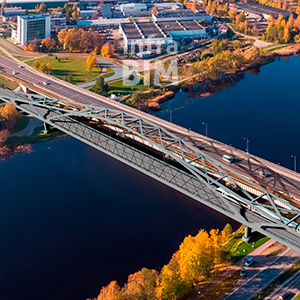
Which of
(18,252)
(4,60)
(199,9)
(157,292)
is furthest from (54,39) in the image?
(157,292)

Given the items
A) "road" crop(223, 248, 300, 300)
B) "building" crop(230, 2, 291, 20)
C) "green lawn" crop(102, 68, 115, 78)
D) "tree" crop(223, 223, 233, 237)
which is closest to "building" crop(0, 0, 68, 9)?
"building" crop(230, 2, 291, 20)

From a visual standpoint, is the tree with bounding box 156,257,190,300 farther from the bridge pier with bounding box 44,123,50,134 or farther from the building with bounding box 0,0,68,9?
the building with bounding box 0,0,68,9

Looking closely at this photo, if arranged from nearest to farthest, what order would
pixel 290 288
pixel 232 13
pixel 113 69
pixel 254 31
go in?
pixel 290 288
pixel 113 69
pixel 254 31
pixel 232 13

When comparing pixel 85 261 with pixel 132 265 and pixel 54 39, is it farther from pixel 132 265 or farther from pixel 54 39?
pixel 54 39

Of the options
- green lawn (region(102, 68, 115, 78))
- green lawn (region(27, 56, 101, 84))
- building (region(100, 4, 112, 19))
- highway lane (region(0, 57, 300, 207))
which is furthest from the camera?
building (region(100, 4, 112, 19))

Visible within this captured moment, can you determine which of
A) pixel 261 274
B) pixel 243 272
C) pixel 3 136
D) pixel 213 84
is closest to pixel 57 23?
pixel 213 84

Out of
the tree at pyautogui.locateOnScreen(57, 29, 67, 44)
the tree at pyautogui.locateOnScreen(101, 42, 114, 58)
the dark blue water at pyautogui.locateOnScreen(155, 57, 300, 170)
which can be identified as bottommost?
the dark blue water at pyautogui.locateOnScreen(155, 57, 300, 170)

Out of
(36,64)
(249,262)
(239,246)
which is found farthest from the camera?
(36,64)

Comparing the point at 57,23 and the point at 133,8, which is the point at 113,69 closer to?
the point at 57,23
